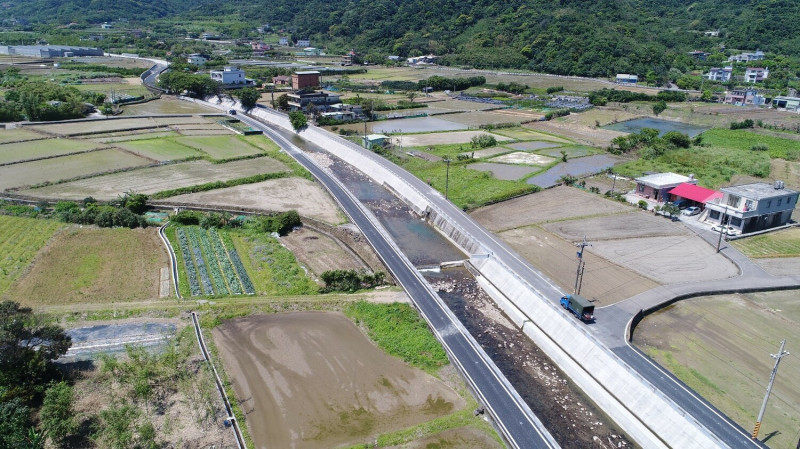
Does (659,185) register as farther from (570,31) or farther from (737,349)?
(570,31)

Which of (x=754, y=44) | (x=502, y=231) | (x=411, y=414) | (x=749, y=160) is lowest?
(x=411, y=414)

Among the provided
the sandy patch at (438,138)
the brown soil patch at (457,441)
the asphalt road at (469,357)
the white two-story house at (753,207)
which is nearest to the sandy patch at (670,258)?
the white two-story house at (753,207)

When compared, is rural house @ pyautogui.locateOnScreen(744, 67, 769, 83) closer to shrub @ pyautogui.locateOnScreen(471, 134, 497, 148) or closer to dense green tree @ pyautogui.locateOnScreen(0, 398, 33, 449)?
shrub @ pyautogui.locateOnScreen(471, 134, 497, 148)

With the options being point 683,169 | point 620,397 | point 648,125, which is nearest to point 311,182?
point 620,397

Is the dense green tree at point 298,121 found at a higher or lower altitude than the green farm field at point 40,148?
higher

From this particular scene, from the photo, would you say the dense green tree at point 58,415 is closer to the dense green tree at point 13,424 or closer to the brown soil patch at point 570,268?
the dense green tree at point 13,424

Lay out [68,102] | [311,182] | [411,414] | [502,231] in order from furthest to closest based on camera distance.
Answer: [68,102]
[311,182]
[502,231]
[411,414]

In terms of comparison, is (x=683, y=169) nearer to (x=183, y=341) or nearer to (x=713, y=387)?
(x=713, y=387)
